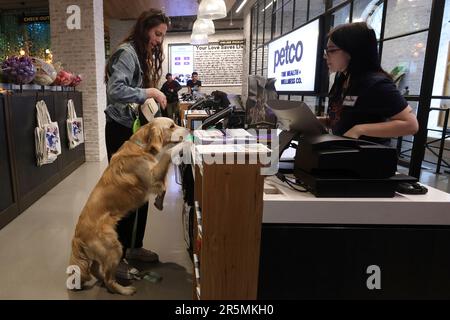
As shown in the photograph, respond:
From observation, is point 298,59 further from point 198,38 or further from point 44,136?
point 44,136

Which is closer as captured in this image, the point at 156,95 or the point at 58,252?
the point at 156,95

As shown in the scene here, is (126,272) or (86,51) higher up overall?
(86,51)

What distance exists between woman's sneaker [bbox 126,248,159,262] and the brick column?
3781 mm

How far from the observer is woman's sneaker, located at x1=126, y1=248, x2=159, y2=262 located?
241 centimetres

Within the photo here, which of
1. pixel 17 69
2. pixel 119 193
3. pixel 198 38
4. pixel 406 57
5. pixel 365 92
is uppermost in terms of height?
pixel 198 38

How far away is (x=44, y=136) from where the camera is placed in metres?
3.66

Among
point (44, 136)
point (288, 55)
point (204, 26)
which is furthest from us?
point (204, 26)

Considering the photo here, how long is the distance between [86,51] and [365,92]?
5.29 m

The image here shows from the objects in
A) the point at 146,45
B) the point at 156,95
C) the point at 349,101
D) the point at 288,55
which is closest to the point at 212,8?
the point at 288,55

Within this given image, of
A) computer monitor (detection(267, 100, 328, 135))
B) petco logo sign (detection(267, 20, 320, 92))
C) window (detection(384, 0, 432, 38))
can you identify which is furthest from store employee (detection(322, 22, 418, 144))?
window (detection(384, 0, 432, 38))

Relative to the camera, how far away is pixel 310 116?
119 cm

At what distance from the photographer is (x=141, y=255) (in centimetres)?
241

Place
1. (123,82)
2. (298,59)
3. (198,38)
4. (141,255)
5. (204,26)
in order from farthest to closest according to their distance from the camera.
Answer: (198,38) < (204,26) < (298,59) < (141,255) < (123,82)

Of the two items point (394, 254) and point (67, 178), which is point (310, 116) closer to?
point (394, 254)
